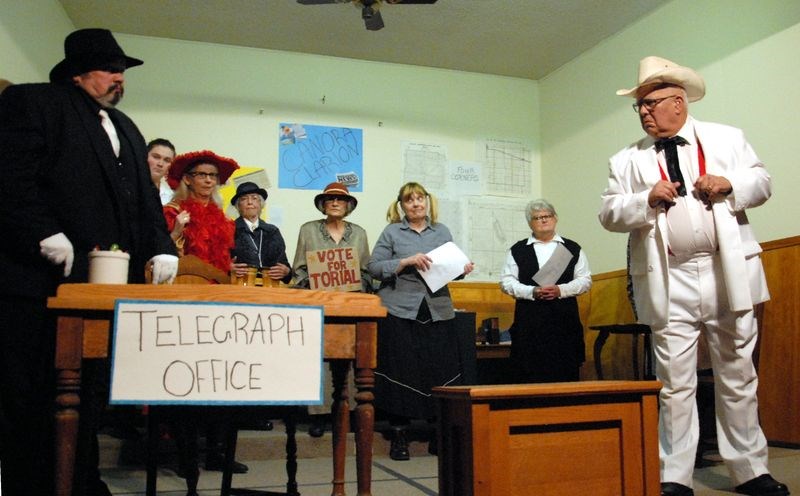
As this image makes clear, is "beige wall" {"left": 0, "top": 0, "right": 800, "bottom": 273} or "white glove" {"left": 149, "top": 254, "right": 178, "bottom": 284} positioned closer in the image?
"white glove" {"left": 149, "top": 254, "right": 178, "bottom": 284}

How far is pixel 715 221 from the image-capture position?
2504mm

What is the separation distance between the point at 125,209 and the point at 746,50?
4.22 metres

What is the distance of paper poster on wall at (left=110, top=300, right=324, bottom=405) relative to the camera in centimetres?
132

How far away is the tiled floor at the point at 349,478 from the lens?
9.39ft

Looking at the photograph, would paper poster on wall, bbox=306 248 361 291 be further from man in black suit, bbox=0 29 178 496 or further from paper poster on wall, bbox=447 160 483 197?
paper poster on wall, bbox=447 160 483 197

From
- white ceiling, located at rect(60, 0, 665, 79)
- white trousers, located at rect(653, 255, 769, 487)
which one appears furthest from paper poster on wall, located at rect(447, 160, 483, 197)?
white trousers, located at rect(653, 255, 769, 487)

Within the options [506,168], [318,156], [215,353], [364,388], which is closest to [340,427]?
[364,388]

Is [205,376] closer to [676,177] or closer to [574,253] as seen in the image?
[676,177]

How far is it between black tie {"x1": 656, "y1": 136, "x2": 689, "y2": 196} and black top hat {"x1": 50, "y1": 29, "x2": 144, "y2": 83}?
1.93 metres

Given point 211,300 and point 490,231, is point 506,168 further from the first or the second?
point 211,300

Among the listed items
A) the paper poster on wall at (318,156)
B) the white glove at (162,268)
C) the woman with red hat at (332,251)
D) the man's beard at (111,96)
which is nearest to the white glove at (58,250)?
the white glove at (162,268)

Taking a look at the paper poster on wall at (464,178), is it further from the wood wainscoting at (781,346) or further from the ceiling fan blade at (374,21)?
the wood wainscoting at (781,346)

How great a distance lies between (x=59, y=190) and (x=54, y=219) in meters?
0.09

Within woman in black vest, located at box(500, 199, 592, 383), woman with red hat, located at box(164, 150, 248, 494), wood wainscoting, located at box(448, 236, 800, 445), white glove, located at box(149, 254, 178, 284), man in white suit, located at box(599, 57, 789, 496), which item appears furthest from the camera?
woman in black vest, located at box(500, 199, 592, 383)
